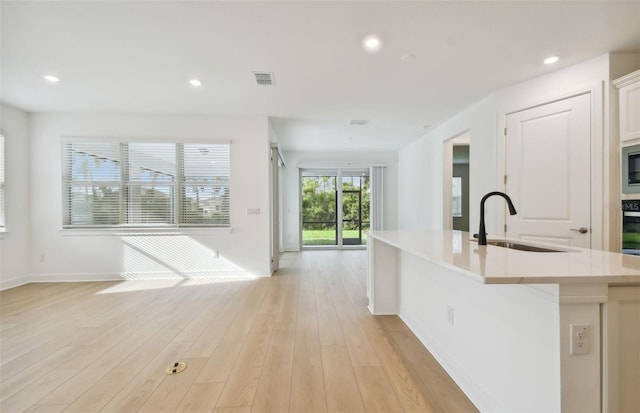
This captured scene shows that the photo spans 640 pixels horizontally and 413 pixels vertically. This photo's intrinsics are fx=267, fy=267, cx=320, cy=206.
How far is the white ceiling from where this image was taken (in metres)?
2.03

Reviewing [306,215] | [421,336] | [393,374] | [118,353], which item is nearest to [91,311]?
[118,353]

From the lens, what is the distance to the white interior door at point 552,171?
2.74 metres

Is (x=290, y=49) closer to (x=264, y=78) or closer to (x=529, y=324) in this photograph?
(x=264, y=78)

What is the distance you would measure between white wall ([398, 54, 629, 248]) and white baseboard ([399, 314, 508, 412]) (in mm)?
2015

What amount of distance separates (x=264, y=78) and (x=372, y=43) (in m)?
1.31

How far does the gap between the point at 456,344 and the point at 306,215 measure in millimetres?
5798

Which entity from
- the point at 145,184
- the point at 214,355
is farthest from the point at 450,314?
the point at 145,184

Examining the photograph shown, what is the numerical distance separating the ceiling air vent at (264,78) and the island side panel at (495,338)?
257 centimetres

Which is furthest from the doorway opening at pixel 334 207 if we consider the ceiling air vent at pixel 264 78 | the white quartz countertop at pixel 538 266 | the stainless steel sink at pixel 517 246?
the white quartz countertop at pixel 538 266

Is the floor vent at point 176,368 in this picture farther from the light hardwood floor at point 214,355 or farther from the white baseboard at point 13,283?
the white baseboard at point 13,283

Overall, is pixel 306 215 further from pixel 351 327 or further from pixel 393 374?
pixel 393 374

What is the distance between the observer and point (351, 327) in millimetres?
2529

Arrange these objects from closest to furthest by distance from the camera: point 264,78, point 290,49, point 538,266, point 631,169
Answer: point 538,266 → point 631,169 → point 290,49 → point 264,78

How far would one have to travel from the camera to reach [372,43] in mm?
2424
